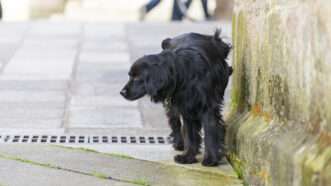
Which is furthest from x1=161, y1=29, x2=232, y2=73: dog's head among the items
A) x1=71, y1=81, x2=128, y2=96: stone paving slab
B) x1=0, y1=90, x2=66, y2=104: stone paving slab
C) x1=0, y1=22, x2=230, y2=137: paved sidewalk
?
x1=71, y1=81, x2=128, y2=96: stone paving slab

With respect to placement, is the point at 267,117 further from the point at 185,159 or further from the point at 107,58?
the point at 107,58

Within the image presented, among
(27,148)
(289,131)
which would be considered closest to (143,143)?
(27,148)

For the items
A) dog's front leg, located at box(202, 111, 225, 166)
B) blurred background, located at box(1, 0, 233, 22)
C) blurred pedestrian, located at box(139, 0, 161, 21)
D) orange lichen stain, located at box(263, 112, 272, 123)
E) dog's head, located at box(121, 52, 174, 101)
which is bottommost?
blurred background, located at box(1, 0, 233, 22)

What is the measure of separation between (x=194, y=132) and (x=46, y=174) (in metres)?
1.06

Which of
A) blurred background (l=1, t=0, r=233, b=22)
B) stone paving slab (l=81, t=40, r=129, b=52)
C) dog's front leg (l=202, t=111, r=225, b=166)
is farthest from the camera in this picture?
blurred background (l=1, t=0, r=233, b=22)

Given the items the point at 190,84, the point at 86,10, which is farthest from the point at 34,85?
the point at 86,10

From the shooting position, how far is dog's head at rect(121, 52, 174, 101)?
16.8 feet

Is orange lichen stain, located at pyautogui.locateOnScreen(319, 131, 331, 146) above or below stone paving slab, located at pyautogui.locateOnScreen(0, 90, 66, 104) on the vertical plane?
above

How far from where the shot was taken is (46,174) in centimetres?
520

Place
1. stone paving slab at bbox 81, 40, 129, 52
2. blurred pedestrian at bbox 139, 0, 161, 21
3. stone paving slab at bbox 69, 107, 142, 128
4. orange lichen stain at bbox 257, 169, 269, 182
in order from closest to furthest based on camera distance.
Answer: orange lichen stain at bbox 257, 169, 269, 182 < stone paving slab at bbox 69, 107, 142, 128 < stone paving slab at bbox 81, 40, 129, 52 < blurred pedestrian at bbox 139, 0, 161, 21

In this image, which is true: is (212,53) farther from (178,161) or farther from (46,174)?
(46,174)

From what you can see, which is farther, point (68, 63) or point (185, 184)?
point (68, 63)

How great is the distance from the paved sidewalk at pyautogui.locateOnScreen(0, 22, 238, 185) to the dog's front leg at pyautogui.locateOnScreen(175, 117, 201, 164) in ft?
0.52

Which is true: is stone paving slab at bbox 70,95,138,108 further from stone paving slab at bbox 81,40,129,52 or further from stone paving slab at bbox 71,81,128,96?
stone paving slab at bbox 81,40,129,52
